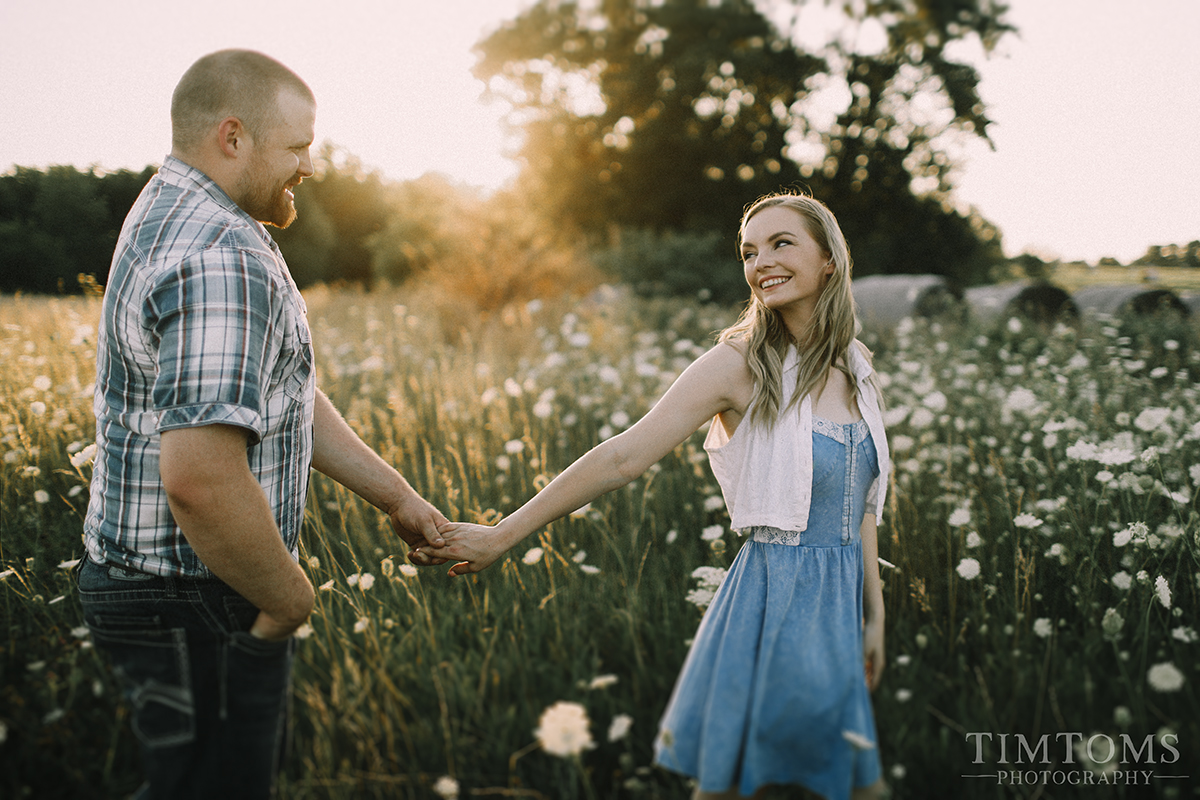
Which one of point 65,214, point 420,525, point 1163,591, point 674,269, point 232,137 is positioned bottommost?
point 1163,591

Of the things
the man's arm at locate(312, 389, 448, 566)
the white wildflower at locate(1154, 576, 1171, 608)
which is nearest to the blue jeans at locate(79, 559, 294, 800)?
the man's arm at locate(312, 389, 448, 566)

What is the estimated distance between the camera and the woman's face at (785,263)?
191cm

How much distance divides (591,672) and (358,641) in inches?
32.0

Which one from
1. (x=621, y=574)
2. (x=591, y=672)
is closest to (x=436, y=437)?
(x=621, y=574)

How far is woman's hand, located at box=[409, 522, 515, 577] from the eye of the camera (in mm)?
1910

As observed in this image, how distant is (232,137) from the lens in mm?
1484

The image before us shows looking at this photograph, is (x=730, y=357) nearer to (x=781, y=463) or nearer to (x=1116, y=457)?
(x=781, y=463)

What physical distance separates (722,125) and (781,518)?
21920mm

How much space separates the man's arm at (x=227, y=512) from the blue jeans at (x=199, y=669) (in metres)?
0.19

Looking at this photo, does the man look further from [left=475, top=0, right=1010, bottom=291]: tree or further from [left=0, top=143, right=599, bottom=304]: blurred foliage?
[left=475, top=0, right=1010, bottom=291]: tree

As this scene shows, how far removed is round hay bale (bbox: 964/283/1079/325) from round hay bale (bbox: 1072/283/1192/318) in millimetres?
306

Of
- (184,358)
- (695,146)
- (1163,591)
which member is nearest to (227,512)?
(184,358)

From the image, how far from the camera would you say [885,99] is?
1989 centimetres

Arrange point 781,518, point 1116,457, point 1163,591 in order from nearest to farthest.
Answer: point 781,518, point 1163,591, point 1116,457
